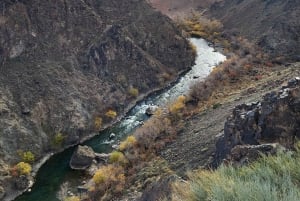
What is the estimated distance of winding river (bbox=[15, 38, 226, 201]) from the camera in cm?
4938

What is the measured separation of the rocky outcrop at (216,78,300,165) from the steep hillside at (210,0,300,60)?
136 ft

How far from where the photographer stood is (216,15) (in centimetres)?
11500

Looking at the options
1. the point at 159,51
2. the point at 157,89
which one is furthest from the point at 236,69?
the point at 159,51

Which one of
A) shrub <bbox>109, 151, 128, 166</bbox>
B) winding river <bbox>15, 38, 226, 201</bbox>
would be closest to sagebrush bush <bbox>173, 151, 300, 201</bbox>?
shrub <bbox>109, 151, 128, 166</bbox>

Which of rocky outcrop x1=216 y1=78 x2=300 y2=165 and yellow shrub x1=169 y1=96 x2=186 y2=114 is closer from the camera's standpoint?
rocky outcrop x1=216 y1=78 x2=300 y2=165

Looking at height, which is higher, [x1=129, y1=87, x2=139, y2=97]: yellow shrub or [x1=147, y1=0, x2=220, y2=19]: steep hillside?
[x1=147, y1=0, x2=220, y2=19]: steep hillside

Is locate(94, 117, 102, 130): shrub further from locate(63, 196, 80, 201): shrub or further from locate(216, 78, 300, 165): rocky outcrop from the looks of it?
locate(216, 78, 300, 165): rocky outcrop

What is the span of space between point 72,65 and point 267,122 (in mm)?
47494

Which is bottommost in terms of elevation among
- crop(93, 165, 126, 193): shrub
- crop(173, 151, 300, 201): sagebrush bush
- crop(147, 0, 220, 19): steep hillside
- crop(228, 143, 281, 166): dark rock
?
crop(93, 165, 126, 193): shrub

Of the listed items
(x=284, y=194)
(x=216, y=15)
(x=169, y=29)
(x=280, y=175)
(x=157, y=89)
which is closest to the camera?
(x=284, y=194)

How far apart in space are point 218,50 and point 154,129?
40838 millimetres

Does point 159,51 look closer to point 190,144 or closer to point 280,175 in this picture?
point 190,144

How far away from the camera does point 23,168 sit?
51.4 meters

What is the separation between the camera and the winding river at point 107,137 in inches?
1944
